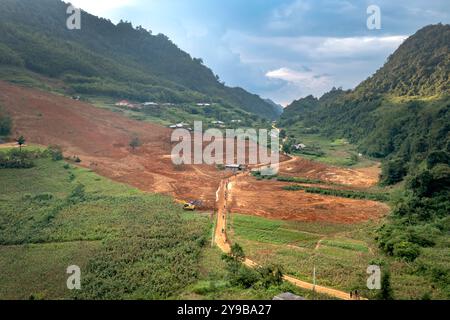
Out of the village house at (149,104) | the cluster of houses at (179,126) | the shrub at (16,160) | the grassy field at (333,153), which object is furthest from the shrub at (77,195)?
the village house at (149,104)

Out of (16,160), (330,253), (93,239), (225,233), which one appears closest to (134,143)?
(16,160)

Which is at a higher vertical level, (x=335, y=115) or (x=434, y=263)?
(x=335, y=115)

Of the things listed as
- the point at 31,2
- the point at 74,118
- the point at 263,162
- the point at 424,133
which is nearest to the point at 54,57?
the point at 74,118

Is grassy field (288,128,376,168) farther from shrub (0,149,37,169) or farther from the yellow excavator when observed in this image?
shrub (0,149,37,169)

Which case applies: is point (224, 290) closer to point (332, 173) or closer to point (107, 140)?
point (332, 173)

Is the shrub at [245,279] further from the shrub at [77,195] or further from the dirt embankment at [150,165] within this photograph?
the shrub at [77,195]
